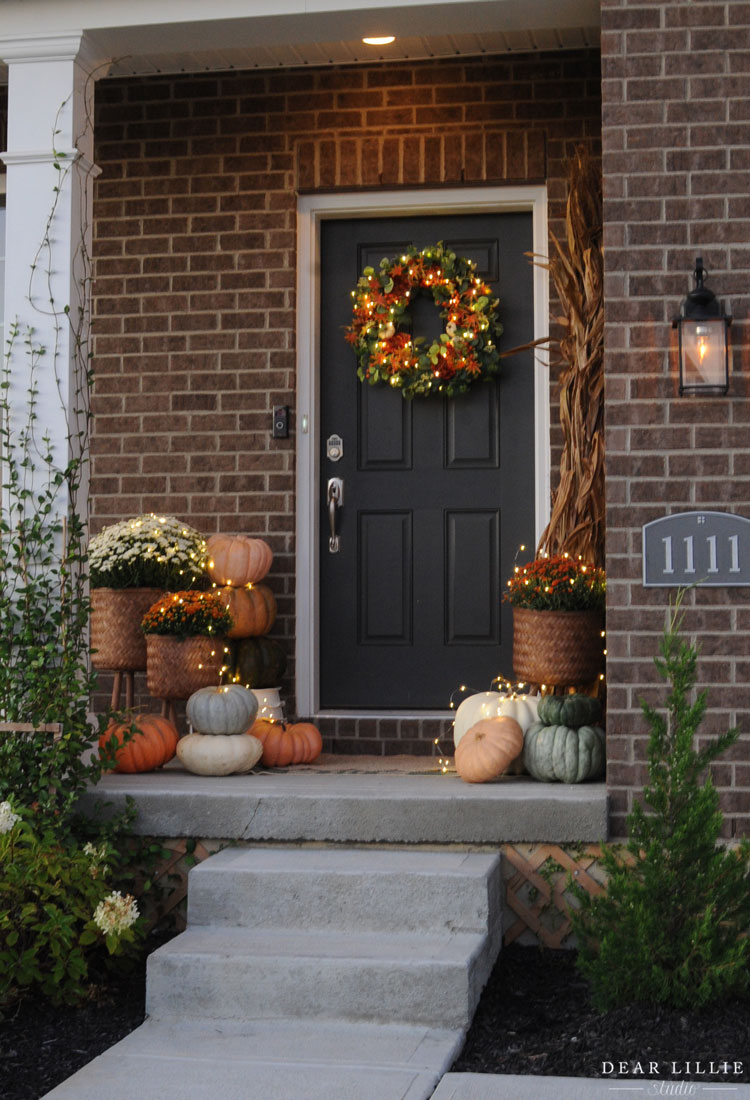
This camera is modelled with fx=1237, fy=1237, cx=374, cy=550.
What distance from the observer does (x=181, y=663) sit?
16.1 feet

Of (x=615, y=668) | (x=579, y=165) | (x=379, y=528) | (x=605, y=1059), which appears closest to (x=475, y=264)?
(x=579, y=165)

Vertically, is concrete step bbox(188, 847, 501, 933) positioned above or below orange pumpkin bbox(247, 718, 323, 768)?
below

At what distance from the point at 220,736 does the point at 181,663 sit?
41cm

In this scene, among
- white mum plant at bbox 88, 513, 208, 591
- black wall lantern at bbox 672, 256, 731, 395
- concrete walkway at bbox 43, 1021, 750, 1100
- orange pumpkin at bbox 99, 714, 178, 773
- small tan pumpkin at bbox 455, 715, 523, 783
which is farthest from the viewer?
white mum plant at bbox 88, 513, 208, 591

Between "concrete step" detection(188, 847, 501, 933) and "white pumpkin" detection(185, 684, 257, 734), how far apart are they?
82cm

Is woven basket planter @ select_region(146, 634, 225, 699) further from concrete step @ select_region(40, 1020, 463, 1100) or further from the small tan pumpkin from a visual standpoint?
concrete step @ select_region(40, 1020, 463, 1100)

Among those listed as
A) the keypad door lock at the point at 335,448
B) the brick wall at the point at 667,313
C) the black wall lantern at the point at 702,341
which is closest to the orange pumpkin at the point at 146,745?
the keypad door lock at the point at 335,448

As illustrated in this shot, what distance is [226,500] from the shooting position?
18.7ft

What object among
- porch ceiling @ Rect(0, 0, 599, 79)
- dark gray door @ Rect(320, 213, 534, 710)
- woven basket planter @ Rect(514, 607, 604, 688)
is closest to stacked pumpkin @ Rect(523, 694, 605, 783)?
woven basket planter @ Rect(514, 607, 604, 688)

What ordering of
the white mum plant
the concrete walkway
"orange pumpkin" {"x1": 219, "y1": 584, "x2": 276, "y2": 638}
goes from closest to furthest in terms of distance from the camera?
the concrete walkway < the white mum plant < "orange pumpkin" {"x1": 219, "y1": 584, "x2": 276, "y2": 638}

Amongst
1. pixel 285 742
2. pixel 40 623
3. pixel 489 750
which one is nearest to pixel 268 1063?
pixel 489 750

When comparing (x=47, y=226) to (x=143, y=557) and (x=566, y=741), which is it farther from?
(x=566, y=741)

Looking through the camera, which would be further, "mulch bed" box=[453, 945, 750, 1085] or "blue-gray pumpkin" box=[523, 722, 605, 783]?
"blue-gray pumpkin" box=[523, 722, 605, 783]

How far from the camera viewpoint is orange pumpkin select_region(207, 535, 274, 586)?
5.33 meters
